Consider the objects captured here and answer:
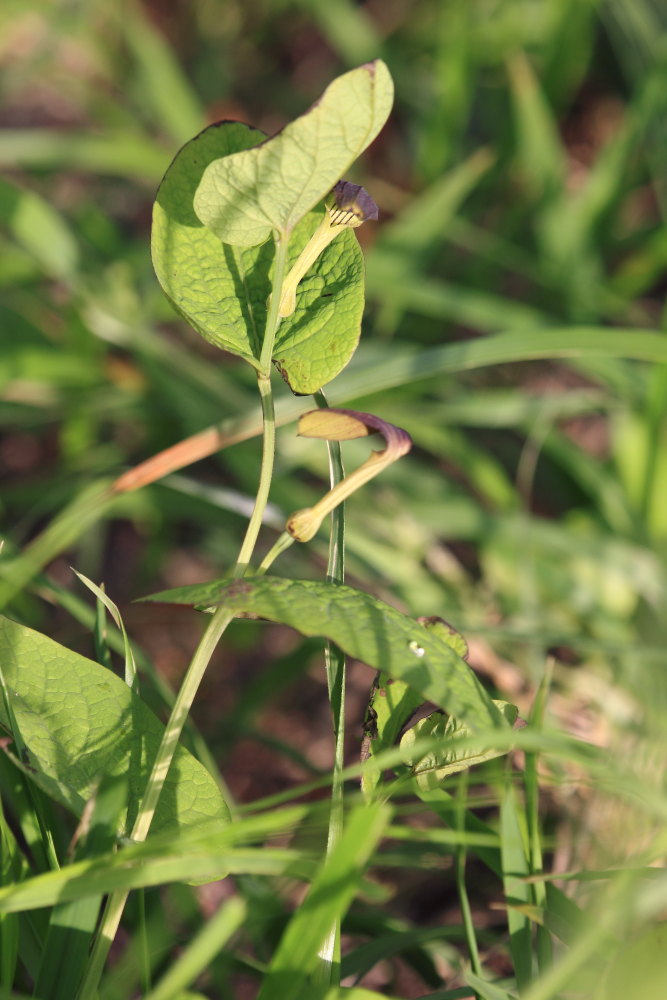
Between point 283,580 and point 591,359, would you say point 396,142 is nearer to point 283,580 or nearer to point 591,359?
point 591,359

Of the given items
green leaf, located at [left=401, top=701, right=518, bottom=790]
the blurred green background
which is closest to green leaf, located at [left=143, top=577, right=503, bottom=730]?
green leaf, located at [left=401, top=701, right=518, bottom=790]

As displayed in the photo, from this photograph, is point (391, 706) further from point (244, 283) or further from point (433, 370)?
point (433, 370)

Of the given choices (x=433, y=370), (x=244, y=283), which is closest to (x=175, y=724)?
(x=244, y=283)

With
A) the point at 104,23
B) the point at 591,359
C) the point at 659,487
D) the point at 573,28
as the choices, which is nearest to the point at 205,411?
the point at 591,359

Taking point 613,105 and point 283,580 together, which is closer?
point 283,580

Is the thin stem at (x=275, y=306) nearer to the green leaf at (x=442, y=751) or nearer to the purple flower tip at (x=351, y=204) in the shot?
the purple flower tip at (x=351, y=204)

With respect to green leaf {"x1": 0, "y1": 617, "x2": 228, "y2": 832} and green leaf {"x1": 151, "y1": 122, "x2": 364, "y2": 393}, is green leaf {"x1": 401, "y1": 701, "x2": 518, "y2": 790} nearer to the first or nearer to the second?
green leaf {"x1": 0, "y1": 617, "x2": 228, "y2": 832}
